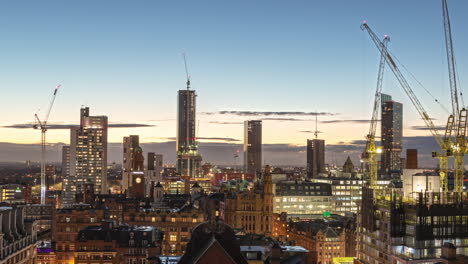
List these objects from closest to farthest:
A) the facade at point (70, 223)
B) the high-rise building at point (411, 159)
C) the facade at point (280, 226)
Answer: the facade at point (70, 223)
the high-rise building at point (411, 159)
the facade at point (280, 226)

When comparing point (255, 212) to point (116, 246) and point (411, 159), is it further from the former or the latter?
point (116, 246)

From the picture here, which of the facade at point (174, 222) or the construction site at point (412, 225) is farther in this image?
the facade at point (174, 222)

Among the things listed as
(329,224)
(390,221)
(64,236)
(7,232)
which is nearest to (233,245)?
(7,232)

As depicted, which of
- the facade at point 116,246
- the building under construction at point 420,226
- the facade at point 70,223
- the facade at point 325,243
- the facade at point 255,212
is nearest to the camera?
the building under construction at point 420,226

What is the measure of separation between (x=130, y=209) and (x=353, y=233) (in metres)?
63.7

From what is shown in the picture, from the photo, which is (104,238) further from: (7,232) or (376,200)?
(376,200)

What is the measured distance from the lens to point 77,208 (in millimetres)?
151000

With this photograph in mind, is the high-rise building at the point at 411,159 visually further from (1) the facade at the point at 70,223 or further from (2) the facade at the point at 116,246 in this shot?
(1) the facade at the point at 70,223

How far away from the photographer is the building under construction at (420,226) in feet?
347

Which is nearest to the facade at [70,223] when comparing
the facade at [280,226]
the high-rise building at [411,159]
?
the facade at [280,226]

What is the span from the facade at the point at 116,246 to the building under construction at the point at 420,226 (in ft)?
147

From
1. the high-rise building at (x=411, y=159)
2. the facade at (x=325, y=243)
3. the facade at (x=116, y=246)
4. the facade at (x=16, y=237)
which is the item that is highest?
the high-rise building at (x=411, y=159)

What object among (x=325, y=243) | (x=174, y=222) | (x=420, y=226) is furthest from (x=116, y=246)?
(x=325, y=243)

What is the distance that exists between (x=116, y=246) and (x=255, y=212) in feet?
209
